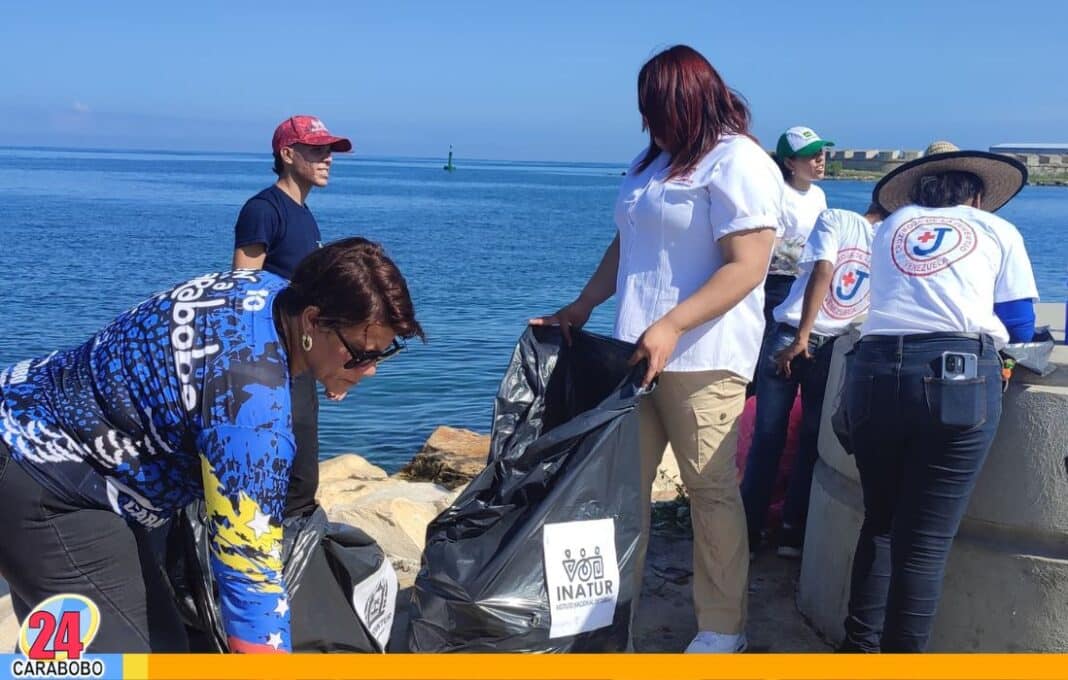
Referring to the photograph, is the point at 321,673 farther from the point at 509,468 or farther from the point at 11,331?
the point at 11,331

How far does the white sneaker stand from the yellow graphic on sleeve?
70.4 inches

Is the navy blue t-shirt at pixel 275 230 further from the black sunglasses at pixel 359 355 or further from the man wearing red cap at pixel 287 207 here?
the black sunglasses at pixel 359 355

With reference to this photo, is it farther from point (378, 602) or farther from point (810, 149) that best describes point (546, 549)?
point (810, 149)

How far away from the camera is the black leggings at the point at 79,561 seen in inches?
88.2

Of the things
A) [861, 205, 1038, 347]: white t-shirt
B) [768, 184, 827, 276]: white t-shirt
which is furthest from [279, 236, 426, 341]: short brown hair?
[768, 184, 827, 276]: white t-shirt

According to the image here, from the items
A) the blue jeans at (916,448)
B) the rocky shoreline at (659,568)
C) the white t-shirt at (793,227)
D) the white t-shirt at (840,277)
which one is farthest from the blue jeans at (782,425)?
the blue jeans at (916,448)

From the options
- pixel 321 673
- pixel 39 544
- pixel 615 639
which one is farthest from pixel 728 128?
pixel 39 544

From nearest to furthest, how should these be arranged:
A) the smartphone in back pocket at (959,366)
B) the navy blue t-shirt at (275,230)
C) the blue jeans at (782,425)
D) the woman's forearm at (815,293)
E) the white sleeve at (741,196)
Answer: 1. the smartphone in back pocket at (959,366)
2. the white sleeve at (741,196)
3. the navy blue t-shirt at (275,230)
4. the woman's forearm at (815,293)
5. the blue jeans at (782,425)

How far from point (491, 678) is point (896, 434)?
1403 mm

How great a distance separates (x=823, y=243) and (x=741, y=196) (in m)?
1.33

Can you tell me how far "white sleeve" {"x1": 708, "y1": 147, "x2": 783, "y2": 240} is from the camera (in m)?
3.15

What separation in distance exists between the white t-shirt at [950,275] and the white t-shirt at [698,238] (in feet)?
1.29

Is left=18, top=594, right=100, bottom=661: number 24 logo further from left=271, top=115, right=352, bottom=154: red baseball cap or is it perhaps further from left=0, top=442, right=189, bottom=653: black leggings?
left=271, top=115, right=352, bottom=154: red baseball cap

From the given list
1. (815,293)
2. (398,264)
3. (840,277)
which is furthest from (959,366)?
(398,264)
